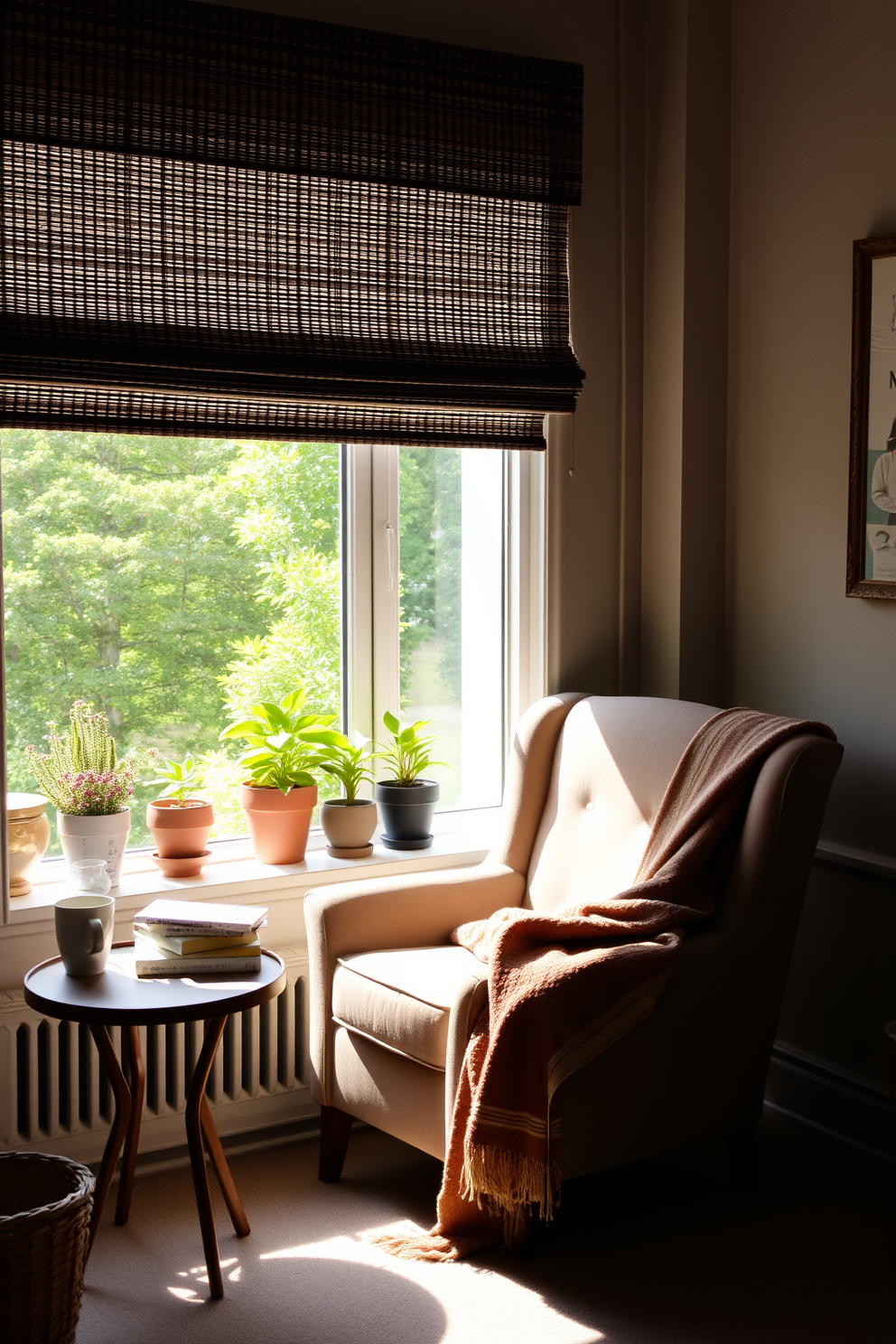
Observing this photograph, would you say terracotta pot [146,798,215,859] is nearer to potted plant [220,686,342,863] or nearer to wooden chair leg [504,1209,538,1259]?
potted plant [220,686,342,863]

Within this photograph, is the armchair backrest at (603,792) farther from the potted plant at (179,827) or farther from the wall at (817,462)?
the potted plant at (179,827)

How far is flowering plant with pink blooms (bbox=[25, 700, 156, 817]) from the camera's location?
2652 millimetres

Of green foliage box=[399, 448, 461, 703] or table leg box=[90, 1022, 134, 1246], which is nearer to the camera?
table leg box=[90, 1022, 134, 1246]

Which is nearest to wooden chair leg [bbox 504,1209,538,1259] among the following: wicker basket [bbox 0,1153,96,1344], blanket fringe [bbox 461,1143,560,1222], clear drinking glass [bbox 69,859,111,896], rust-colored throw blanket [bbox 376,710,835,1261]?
rust-colored throw blanket [bbox 376,710,835,1261]

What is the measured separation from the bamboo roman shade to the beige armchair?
0.90m

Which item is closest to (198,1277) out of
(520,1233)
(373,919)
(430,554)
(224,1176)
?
(224,1176)

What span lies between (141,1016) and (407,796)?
1.09m

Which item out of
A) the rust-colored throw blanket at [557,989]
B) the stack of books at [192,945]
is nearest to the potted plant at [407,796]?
the rust-colored throw blanket at [557,989]

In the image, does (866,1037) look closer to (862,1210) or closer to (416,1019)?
(862,1210)

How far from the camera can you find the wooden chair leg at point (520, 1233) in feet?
7.53

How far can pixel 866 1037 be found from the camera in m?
2.80

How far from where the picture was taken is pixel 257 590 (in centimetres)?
297

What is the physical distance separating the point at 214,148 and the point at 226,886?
5.08 feet

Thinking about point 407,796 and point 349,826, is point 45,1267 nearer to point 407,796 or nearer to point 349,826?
point 349,826
